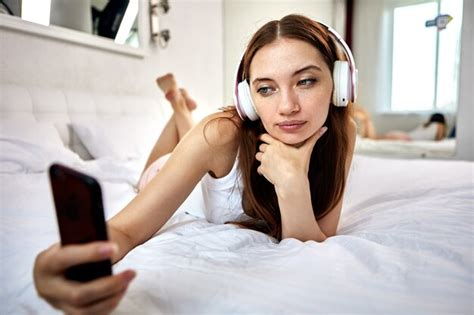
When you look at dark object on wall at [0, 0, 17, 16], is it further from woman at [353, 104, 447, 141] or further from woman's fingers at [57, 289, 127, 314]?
woman at [353, 104, 447, 141]

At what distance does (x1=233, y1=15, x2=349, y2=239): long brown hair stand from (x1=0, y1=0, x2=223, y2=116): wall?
32.0 inches

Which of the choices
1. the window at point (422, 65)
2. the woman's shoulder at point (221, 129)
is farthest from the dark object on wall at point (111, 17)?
the window at point (422, 65)

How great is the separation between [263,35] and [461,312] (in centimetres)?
52

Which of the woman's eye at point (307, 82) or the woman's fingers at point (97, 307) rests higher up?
the woman's eye at point (307, 82)

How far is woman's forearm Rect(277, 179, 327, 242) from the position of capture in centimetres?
60

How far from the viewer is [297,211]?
0.60 m

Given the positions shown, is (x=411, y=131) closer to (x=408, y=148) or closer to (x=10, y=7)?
(x=408, y=148)

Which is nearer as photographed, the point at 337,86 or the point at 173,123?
the point at 337,86

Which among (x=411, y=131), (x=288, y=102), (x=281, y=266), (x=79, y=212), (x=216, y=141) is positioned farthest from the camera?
(x=411, y=131)

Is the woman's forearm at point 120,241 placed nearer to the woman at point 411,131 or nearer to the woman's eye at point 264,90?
the woman's eye at point 264,90

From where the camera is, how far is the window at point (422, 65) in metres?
1.78

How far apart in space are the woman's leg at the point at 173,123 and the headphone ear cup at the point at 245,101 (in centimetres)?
72

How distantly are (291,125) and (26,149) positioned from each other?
2.78 ft

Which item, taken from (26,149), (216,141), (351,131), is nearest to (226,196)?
(216,141)
